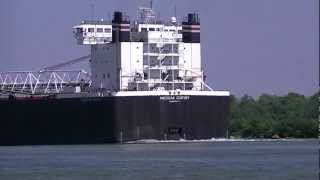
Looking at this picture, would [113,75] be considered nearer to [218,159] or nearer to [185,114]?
[185,114]

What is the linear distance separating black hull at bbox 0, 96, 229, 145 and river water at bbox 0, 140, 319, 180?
4.77m

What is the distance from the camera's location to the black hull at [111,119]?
9888 centimetres

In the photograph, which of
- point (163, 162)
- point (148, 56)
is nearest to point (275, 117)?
point (148, 56)

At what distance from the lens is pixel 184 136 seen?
329ft

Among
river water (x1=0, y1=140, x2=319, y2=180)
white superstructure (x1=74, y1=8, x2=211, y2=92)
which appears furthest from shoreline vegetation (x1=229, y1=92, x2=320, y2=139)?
river water (x1=0, y1=140, x2=319, y2=180)

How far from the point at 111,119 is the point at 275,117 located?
3370 cm

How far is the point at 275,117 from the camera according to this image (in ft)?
426

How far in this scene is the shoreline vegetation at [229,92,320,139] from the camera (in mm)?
114188

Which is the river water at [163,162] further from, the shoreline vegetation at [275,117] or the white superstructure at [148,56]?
the shoreline vegetation at [275,117]

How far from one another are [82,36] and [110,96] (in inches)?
368

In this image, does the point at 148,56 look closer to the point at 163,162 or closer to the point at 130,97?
the point at 130,97

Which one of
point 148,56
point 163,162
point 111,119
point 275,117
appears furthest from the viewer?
point 275,117

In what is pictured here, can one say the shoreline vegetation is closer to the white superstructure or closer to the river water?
the white superstructure

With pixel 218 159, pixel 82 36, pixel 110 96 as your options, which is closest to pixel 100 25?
pixel 82 36
